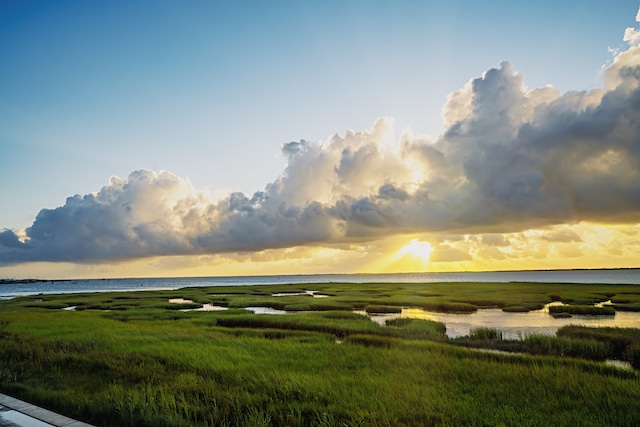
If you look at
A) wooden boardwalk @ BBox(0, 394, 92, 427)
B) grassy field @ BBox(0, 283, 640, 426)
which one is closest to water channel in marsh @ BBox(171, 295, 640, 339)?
grassy field @ BBox(0, 283, 640, 426)

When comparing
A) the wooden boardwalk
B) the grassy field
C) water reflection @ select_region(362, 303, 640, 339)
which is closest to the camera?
the wooden boardwalk

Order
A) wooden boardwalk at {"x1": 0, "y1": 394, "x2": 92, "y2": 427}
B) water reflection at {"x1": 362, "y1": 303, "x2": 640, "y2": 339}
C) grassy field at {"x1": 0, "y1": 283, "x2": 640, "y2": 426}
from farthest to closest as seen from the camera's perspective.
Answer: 1. water reflection at {"x1": 362, "y1": 303, "x2": 640, "y2": 339}
2. grassy field at {"x1": 0, "y1": 283, "x2": 640, "y2": 426}
3. wooden boardwalk at {"x1": 0, "y1": 394, "x2": 92, "y2": 427}

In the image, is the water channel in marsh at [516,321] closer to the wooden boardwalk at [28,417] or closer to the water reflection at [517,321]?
the water reflection at [517,321]

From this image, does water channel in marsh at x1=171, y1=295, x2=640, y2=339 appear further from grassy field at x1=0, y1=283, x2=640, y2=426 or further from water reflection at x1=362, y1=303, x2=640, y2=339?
grassy field at x1=0, y1=283, x2=640, y2=426

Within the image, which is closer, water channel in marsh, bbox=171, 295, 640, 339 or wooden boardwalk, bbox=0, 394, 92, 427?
wooden boardwalk, bbox=0, 394, 92, 427

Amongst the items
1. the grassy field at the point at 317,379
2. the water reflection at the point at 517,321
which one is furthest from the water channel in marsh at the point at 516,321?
the grassy field at the point at 317,379

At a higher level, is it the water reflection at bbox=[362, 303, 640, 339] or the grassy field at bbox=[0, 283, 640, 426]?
the grassy field at bbox=[0, 283, 640, 426]

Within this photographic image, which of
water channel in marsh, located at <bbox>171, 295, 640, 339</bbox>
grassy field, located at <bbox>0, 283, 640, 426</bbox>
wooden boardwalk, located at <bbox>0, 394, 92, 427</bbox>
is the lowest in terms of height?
water channel in marsh, located at <bbox>171, 295, 640, 339</bbox>

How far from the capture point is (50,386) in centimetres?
1261

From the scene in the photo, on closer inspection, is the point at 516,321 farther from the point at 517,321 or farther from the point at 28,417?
the point at 28,417

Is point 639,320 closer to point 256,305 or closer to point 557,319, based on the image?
point 557,319

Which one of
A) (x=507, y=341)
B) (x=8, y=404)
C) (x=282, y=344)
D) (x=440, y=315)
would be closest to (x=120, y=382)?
(x=8, y=404)

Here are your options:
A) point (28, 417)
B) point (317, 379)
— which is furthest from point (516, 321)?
point (28, 417)

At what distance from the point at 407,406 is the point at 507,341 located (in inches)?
573
